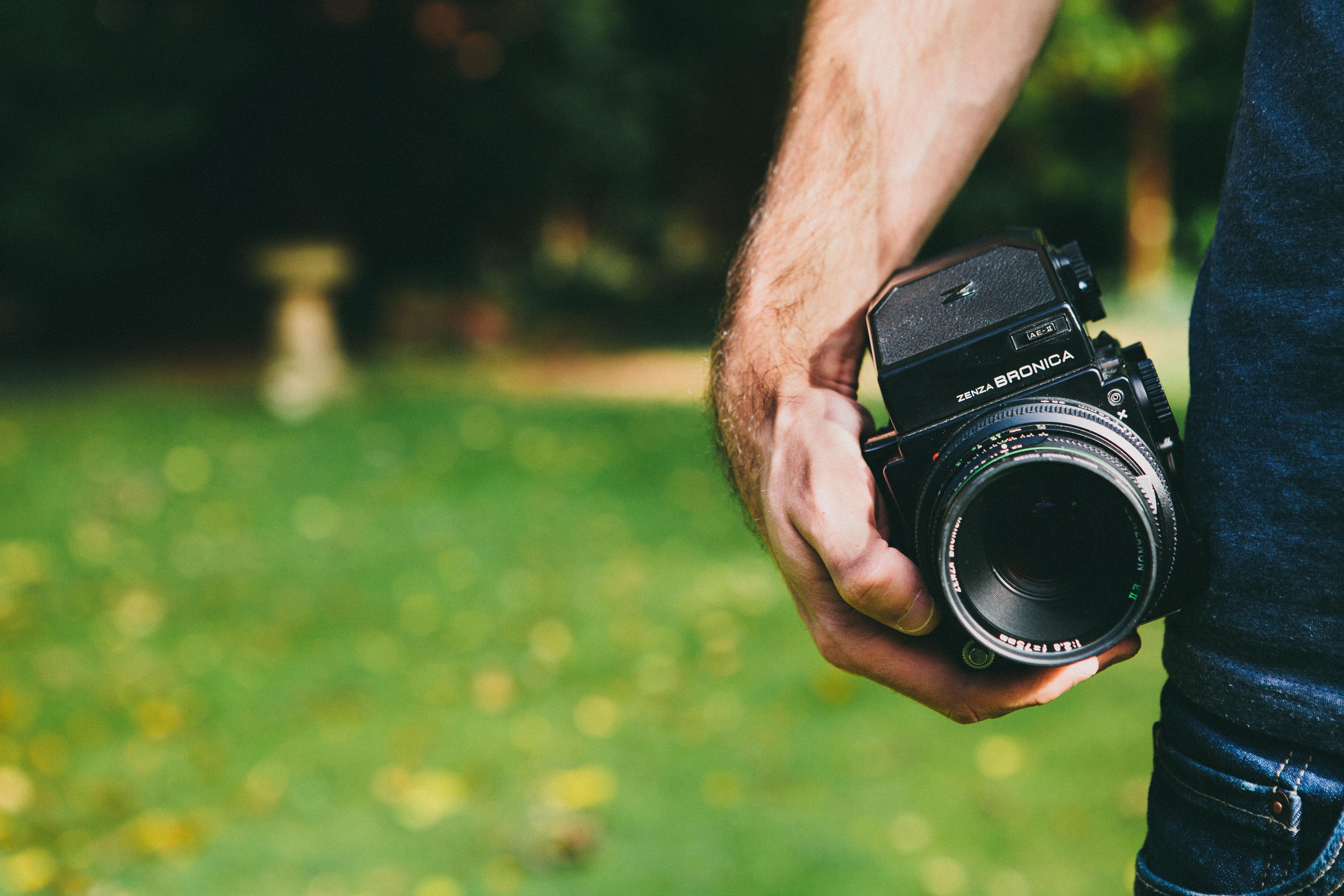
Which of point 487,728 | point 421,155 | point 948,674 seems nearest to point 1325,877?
point 948,674

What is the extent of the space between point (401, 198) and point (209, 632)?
1445cm

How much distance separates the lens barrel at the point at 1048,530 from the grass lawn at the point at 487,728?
0.49 metres

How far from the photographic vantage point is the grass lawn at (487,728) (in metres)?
2.67

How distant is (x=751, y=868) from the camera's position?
2627 mm

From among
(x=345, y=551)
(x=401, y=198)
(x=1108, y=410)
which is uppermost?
(x=1108, y=410)

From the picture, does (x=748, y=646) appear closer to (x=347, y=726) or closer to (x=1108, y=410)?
(x=347, y=726)

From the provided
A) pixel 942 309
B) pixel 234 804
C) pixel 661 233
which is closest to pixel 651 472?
pixel 234 804

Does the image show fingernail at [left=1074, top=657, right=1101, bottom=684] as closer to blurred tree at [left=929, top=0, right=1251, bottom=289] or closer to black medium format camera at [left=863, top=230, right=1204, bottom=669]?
black medium format camera at [left=863, top=230, right=1204, bottom=669]

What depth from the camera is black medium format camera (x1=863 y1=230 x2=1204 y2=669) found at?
1097mm

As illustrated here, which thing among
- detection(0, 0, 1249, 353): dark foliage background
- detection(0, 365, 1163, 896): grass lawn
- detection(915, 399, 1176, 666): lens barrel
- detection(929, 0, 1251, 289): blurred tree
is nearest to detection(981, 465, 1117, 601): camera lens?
detection(915, 399, 1176, 666): lens barrel

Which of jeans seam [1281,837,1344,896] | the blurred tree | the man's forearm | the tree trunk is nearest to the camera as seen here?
jeans seam [1281,837,1344,896]

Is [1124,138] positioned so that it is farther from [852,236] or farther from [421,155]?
[852,236]

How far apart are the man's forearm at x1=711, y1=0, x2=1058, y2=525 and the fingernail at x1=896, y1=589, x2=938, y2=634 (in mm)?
242

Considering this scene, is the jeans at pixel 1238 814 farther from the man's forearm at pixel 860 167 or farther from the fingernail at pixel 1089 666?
the man's forearm at pixel 860 167
